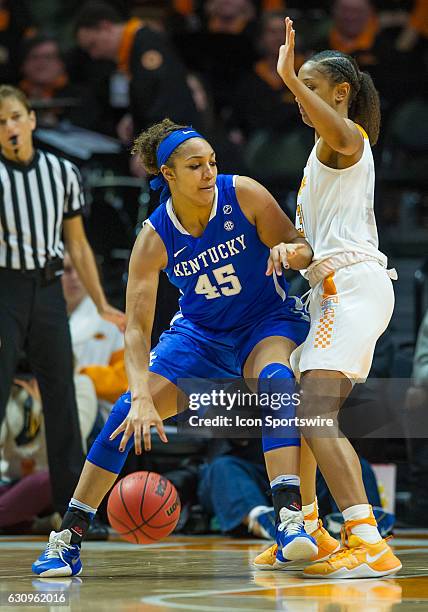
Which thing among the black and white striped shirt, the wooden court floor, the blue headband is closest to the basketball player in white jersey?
the wooden court floor

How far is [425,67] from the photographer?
9.91m

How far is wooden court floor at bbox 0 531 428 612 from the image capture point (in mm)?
3598

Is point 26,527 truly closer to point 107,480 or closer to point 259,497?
point 259,497

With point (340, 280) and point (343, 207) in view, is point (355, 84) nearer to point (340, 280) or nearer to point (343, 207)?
point (343, 207)

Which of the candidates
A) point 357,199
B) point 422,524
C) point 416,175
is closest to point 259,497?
point 422,524

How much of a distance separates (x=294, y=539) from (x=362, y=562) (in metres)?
0.26

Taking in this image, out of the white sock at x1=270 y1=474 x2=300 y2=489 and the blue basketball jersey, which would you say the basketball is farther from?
the blue basketball jersey

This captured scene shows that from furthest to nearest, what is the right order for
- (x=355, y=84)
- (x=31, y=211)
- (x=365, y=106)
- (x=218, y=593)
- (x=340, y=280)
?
(x=31, y=211)
(x=365, y=106)
(x=355, y=84)
(x=340, y=280)
(x=218, y=593)

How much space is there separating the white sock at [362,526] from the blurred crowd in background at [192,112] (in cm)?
221

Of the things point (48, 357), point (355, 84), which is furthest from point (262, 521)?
point (355, 84)

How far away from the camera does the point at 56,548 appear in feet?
15.0

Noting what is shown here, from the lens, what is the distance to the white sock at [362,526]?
4352 millimetres

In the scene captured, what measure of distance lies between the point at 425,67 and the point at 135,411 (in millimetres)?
6299

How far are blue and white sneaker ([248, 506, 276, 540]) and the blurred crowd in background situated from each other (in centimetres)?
8
